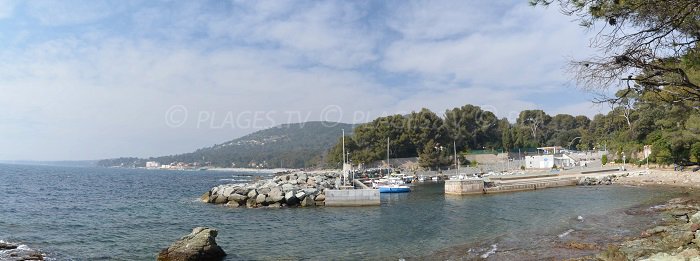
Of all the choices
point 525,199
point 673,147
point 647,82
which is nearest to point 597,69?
point 647,82

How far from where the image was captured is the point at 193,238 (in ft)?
56.0

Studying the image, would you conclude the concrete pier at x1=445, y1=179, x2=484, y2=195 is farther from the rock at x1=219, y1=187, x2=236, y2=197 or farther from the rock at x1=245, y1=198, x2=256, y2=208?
the rock at x1=219, y1=187, x2=236, y2=197

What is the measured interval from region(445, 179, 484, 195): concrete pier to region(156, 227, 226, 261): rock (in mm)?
32360

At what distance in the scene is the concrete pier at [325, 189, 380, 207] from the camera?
36.8 metres

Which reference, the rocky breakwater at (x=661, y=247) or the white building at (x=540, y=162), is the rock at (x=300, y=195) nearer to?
the rocky breakwater at (x=661, y=247)

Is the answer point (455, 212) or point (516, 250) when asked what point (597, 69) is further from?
point (455, 212)

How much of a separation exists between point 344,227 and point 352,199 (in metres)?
11.3

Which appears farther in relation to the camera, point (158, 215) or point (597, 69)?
point (158, 215)

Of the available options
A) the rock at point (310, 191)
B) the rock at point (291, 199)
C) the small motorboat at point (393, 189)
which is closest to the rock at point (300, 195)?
the rock at point (291, 199)

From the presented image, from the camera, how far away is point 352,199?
36.9 meters

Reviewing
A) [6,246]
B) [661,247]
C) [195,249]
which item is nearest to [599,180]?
[661,247]

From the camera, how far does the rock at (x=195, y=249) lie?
16.0 meters

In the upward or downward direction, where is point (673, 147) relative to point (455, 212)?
upward

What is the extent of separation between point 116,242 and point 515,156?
9379 cm
